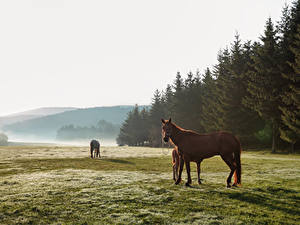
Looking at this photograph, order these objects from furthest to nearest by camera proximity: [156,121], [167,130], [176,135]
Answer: [156,121]
[176,135]
[167,130]

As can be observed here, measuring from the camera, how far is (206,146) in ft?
31.3

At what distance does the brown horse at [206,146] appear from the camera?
30.4 feet

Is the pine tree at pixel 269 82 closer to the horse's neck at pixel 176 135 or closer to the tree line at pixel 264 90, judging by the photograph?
the tree line at pixel 264 90

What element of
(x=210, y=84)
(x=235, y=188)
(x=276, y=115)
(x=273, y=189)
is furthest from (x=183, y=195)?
(x=210, y=84)

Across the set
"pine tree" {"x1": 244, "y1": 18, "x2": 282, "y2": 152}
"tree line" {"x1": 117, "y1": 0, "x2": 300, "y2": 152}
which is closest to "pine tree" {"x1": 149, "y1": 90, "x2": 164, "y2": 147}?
"tree line" {"x1": 117, "y1": 0, "x2": 300, "y2": 152}

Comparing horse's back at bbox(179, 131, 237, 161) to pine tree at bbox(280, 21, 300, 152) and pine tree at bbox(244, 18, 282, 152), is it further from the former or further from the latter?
pine tree at bbox(244, 18, 282, 152)

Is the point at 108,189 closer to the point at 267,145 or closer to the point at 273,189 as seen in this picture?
the point at 273,189

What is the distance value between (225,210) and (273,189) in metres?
3.82

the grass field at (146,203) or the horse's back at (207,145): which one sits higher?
the horse's back at (207,145)

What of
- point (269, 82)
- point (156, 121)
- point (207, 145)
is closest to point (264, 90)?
point (269, 82)

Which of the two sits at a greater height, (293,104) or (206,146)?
(293,104)

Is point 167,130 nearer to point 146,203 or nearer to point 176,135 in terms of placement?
point 176,135

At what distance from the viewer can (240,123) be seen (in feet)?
137

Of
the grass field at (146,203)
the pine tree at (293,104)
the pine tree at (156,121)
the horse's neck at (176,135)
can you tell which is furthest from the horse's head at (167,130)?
the pine tree at (156,121)
